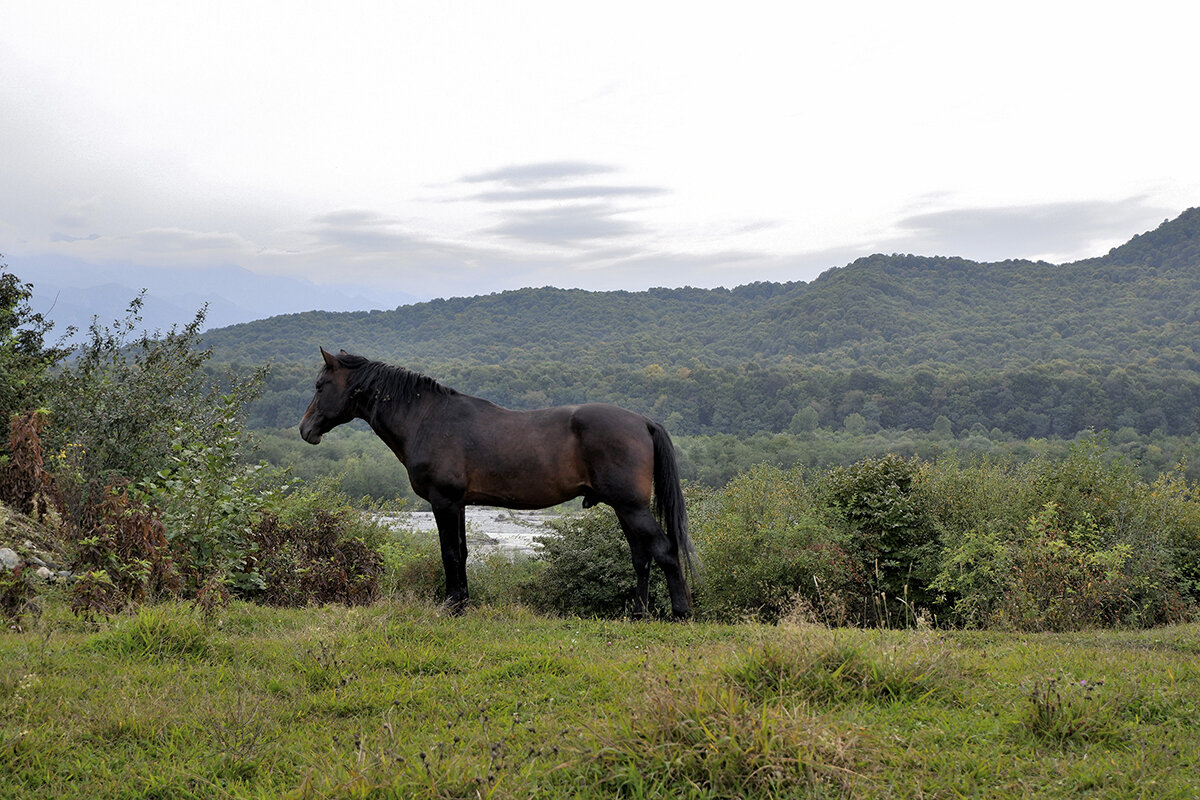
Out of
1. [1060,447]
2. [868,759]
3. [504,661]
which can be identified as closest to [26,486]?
[504,661]

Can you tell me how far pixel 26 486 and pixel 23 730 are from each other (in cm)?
603

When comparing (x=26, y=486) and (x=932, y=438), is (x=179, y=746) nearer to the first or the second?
(x=26, y=486)

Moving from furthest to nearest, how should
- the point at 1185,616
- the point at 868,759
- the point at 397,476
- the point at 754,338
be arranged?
1. the point at 754,338
2. the point at 397,476
3. the point at 1185,616
4. the point at 868,759

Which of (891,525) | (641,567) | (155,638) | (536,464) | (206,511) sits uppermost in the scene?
(536,464)

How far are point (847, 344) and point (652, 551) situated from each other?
83.1 meters

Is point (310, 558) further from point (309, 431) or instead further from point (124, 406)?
point (124, 406)

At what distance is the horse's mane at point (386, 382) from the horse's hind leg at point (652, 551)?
207cm

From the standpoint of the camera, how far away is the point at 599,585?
1151 centimetres

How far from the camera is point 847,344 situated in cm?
8525

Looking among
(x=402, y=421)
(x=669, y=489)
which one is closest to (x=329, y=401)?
(x=402, y=421)

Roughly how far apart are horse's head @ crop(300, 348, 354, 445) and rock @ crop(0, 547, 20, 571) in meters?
2.48

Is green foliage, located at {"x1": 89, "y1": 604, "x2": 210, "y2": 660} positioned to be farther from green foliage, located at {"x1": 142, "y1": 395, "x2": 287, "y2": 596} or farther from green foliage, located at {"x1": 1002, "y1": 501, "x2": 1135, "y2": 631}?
green foliage, located at {"x1": 1002, "y1": 501, "x2": 1135, "y2": 631}

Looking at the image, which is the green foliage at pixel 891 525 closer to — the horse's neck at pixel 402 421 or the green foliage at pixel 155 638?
the horse's neck at pixel 402 421

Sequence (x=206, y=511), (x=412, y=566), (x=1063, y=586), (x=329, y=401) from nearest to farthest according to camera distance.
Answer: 1. (x=206, y=511)
2. (x=329, y=401)
3. (x=1063, y=586)
4. (x=412, y=566)
